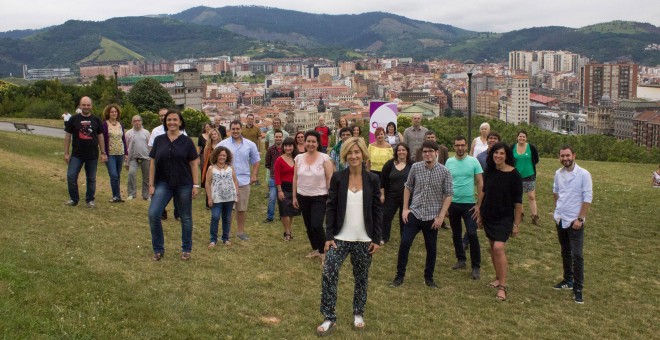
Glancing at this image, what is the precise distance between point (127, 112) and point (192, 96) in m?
59.4

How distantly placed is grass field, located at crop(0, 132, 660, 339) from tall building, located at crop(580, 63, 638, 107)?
16497cm

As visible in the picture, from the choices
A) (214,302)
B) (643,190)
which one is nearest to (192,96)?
(643,190)

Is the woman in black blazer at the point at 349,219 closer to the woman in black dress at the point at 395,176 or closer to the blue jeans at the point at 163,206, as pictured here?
the blue jeans at the point at 163,206

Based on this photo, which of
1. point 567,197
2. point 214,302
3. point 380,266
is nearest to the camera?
point 214,302

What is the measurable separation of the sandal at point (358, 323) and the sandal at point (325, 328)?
0.19m

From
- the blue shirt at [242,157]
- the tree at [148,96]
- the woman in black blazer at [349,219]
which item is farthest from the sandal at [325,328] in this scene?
the tree at [148,96]

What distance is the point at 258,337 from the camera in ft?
15.7

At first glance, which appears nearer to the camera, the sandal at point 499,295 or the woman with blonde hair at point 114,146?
the sandal at point 499,295

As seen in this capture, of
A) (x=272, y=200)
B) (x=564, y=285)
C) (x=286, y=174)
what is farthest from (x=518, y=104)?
(x=564, y=285)

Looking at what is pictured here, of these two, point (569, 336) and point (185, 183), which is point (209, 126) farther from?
point (569, 336)

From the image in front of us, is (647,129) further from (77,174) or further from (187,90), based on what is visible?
(77,174)

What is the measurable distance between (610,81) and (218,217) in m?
170

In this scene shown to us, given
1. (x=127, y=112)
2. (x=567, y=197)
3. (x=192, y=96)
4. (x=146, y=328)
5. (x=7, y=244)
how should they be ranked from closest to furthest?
1. (x=146, y=328)
2. (x=7, y=244)
3. (x=567, y=197)
4. (x=127, y=112)
5. (x=192, y=96)

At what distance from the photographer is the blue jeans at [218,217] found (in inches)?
298
